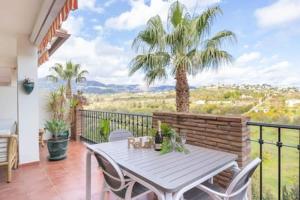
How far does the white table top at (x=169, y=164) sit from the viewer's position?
4.26 ft

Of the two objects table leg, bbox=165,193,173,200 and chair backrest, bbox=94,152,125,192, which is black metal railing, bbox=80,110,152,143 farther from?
table leg, bbox=165,193,173,200

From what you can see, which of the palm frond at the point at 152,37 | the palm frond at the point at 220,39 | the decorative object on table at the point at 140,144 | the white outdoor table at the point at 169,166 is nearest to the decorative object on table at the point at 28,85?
the palm frond at the point at 152,37

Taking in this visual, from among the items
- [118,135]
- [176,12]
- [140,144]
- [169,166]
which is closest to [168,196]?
[169,166]

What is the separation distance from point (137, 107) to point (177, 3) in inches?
130

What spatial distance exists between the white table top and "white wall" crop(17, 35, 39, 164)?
2.68m

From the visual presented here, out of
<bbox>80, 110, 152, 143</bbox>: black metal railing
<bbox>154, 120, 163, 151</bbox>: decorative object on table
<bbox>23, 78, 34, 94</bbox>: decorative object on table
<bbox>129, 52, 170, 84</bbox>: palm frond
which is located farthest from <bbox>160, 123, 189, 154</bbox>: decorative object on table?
<bbox>23, 78, 34, 94</bbox>: decorative object on table

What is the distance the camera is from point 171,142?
1.96 meters

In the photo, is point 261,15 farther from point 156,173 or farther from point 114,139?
point 156,173

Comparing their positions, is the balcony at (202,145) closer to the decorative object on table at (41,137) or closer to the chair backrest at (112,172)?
the decorative object on table at (41,137)

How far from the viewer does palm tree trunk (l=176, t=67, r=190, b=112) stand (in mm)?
4055

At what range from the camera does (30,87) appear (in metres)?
3.89

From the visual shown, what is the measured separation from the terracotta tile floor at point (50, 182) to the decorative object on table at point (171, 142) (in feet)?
4.20

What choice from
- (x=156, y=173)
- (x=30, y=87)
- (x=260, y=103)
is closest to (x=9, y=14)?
(x=30, y=87)

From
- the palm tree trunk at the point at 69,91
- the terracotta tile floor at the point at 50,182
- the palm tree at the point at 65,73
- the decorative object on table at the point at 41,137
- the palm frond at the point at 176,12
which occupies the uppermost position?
the palm frond at the point at 176,12
